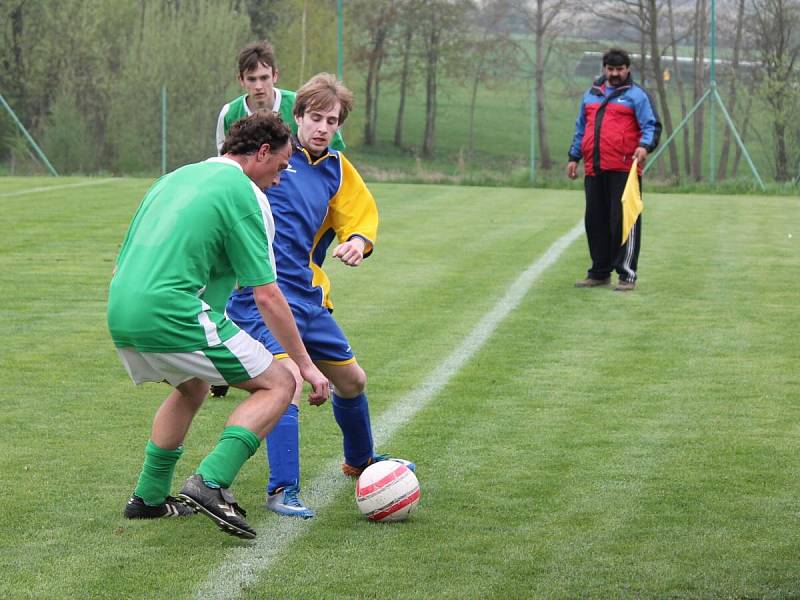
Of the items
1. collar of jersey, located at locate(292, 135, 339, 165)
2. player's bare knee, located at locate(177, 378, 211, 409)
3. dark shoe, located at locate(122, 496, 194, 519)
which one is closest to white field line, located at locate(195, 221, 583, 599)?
dark shoe, located at locate(122, 496, 194, 519)

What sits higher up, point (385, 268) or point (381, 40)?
point (381, 40)

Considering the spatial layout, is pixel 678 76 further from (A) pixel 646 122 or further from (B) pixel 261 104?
(B) pixel 261 104

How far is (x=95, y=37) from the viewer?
3731 centimetres

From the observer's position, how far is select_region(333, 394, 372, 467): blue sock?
18.3ft

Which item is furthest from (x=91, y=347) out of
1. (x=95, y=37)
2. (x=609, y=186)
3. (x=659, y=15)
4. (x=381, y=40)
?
(x=381, y=40)

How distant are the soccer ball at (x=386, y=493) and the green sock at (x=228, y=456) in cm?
59

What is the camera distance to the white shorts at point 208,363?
4531 mm

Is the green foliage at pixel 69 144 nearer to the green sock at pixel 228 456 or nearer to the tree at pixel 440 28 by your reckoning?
the tree at pixel 440 28

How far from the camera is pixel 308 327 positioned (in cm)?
539

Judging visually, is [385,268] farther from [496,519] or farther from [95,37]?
[95,37]

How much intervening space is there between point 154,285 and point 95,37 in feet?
114

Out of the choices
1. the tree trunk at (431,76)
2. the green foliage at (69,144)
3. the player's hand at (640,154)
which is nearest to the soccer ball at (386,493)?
the player's hand at (640,154)

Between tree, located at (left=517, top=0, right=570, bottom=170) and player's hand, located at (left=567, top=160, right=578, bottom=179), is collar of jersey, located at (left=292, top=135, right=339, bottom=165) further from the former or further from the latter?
tree, located at (left=517, top=0, right=570, bottom=170)

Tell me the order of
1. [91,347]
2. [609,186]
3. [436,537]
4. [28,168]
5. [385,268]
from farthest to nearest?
[28,168], [385,268], [609,186], [91,347], [436,537]
